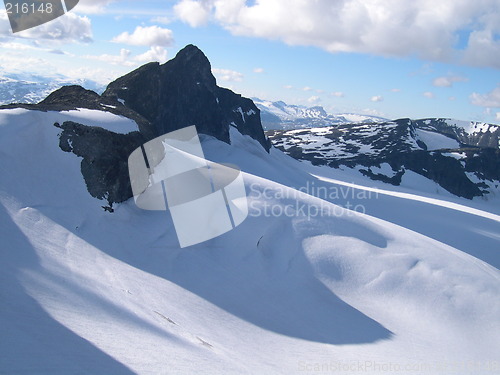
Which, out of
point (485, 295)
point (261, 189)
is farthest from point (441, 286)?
point (261, 189)

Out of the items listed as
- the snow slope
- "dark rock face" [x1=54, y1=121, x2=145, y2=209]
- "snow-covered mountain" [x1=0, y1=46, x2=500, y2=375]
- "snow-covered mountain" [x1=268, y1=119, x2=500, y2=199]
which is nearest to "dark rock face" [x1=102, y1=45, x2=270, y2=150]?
"snow-covered mountain" [x1=0, y1=46, x2=500, y2=375]

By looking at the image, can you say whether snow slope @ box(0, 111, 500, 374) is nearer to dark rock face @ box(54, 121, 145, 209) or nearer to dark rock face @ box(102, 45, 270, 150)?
dark rock face @ box(54, 121, 145, 209)

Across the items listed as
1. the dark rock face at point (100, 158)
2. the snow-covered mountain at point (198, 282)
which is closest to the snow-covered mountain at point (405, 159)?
the snow-covered mountain at point (198, 282)

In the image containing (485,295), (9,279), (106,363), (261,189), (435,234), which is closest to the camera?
(106,363)

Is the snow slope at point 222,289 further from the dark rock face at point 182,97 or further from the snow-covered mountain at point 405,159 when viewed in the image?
the snow-covered mountain at point 405,159

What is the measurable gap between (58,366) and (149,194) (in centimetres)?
1769

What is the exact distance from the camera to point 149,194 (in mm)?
25812

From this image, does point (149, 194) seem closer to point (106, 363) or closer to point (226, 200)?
point (226, 200)

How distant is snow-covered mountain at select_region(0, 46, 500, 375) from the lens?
1138 centimetres

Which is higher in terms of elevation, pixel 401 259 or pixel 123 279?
pixel 123 279

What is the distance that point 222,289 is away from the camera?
60.8 ft

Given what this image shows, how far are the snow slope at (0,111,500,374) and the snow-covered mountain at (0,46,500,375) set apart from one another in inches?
3.1

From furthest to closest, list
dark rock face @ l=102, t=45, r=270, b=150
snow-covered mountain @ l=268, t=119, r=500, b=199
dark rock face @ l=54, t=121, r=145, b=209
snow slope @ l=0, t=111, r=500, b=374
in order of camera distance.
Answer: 1. snow-covered mountain @ l=268, t=119, r=500, b=199
2. dark rock face @ l=102, t=45, r=270, b=150
3. dark rock face @ l=54, t=121, r=145, b=209
4. snow slope @ l=0, t=111, r=500, b=374

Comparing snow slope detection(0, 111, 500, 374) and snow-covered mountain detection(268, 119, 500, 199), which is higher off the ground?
snow slope detection(0, 111, 500, 374)
